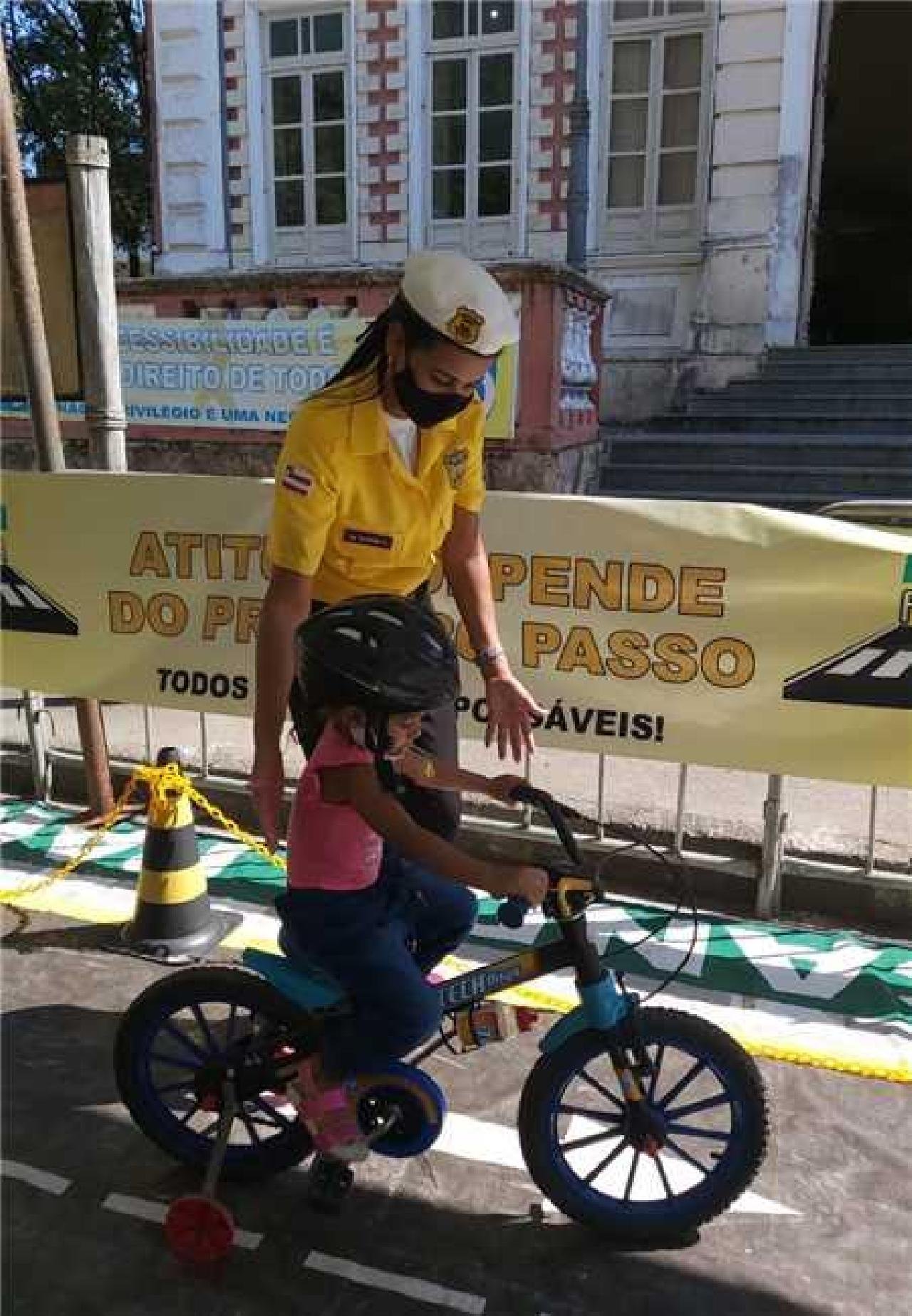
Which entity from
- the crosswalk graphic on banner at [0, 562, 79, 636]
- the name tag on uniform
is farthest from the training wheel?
the crosswalk graphic on banner at [0, 562, 79, 636]

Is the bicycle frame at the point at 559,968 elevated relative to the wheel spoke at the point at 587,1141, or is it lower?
elevated

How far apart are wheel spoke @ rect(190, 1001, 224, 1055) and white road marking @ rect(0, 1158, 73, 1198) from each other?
21.7 inches

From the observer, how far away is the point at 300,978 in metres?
2.74

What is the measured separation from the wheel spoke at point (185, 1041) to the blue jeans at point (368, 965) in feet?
1.29

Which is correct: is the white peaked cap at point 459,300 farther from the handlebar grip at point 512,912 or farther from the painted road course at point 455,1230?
the painted road course at point 455,1230

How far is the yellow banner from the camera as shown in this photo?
12.8 feet

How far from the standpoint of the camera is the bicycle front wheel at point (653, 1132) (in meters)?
2.61

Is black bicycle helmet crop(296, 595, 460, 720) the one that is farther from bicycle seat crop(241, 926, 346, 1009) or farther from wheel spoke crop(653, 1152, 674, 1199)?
wheel spoke crop(653, 1152, 674, 1199)

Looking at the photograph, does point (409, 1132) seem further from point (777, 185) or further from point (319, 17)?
point (319, 17)

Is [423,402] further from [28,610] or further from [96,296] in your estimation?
Result: [28,610]

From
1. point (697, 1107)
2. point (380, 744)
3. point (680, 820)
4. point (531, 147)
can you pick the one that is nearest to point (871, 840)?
point (680, 820)

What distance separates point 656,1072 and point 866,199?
2310cm

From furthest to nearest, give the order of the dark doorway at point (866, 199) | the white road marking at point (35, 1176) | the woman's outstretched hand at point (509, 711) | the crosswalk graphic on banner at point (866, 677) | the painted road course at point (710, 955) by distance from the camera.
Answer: the dark doorway at point (866, 199) < the crosswalk graphic on banner at point (866, 677) < the painted road course at point (710, 955) < the woman's outstretched hand at point (509, 711) < the white road marking at point (35, 1176)

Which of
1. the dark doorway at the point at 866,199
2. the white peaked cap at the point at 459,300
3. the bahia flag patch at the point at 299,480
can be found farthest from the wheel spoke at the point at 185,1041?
the dark doorway at the point at 866,199
